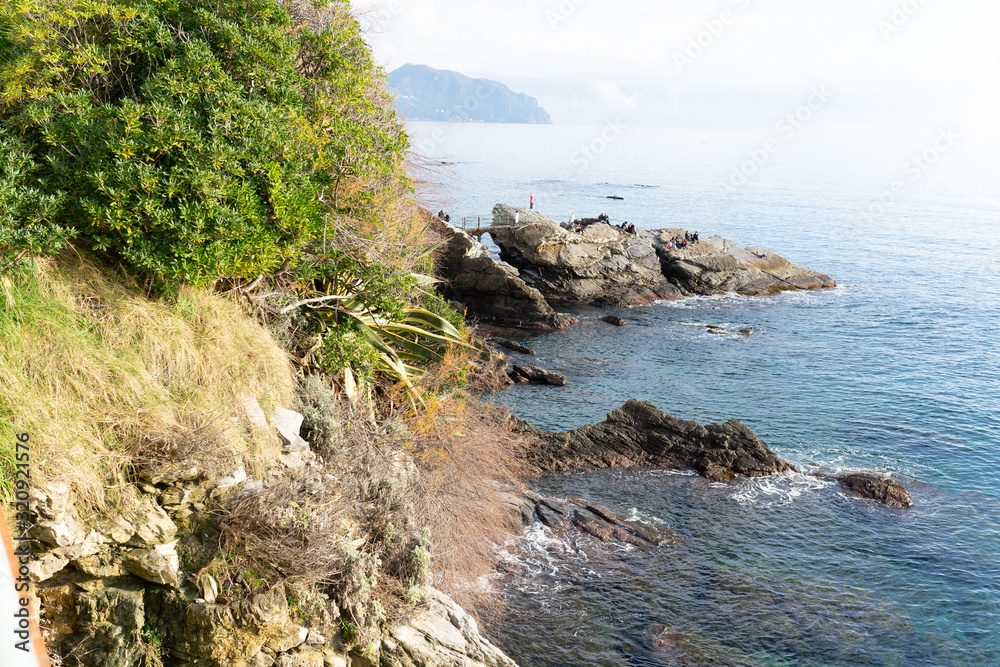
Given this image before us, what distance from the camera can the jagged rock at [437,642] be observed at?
827 centimetres

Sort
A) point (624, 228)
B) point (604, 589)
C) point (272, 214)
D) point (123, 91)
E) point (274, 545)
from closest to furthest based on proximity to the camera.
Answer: point (274, 545)
point (123, 91)
point (272, 214)
point (604, 589)
point (624, 228)

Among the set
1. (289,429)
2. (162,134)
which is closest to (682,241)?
(289,429)

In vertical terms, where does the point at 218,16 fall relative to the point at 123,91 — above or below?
above

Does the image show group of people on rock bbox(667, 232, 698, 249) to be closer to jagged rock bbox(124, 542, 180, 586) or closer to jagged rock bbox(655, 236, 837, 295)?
jagged rock bbox(655, 236, 837, 295)

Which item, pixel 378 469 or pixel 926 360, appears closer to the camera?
pixel 378 469

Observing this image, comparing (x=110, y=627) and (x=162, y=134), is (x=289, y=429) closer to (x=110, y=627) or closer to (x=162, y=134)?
(x=110, y=627)

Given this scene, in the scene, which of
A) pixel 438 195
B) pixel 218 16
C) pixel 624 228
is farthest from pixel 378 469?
pixel 624 228

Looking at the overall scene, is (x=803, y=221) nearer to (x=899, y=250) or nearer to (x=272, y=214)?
(x=899, y=250)

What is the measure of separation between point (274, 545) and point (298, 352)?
4.49 meters

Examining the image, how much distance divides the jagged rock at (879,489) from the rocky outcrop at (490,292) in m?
21.7

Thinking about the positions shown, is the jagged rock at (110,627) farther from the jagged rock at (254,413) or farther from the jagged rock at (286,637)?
the jagged rock at (254,413)

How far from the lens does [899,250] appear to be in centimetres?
7556

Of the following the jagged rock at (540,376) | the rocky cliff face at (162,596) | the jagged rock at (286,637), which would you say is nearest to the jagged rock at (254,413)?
the rocky cliff face at (162,596)

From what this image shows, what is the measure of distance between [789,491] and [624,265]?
30.3 meters
